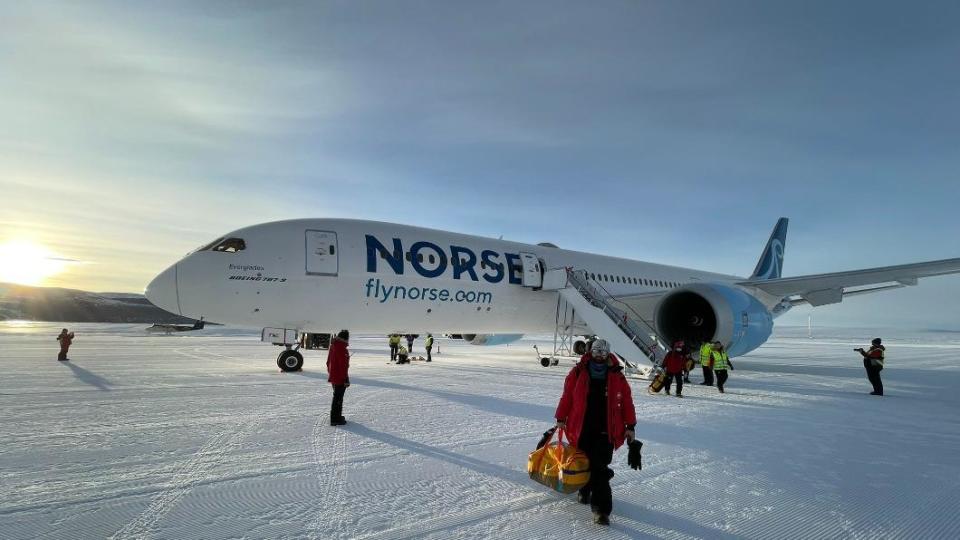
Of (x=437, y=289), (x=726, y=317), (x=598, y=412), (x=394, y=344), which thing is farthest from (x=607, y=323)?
(x=598, y=412)

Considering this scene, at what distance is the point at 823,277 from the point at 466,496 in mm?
14454

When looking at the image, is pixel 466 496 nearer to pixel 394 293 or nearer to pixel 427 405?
pixel 427 405

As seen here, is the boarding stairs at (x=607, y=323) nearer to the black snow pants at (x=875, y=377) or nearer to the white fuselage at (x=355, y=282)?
the white fuselage at (x=355, y=282)

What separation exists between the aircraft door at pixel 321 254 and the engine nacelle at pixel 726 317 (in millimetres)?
8604

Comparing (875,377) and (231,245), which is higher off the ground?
(231,245)

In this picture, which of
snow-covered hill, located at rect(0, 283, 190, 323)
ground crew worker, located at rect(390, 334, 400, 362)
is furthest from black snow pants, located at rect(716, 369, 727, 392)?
snow-covered hill, located at rect(0, 283, 190, 323)

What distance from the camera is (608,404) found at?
12.5 feet

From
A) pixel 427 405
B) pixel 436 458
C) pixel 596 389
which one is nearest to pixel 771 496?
pixel 596 389

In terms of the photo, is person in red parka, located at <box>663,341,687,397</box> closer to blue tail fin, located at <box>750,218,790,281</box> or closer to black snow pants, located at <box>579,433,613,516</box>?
black snow pants, located at <box>579,433,613,516</box>

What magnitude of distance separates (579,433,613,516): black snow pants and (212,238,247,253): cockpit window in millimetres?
9268

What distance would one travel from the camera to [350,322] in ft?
38.4

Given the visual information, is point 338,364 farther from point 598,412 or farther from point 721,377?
point 721,377

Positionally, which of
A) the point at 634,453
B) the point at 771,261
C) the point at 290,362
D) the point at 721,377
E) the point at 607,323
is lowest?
the point at 290,362

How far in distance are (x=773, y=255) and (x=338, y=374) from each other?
24.8 metres
